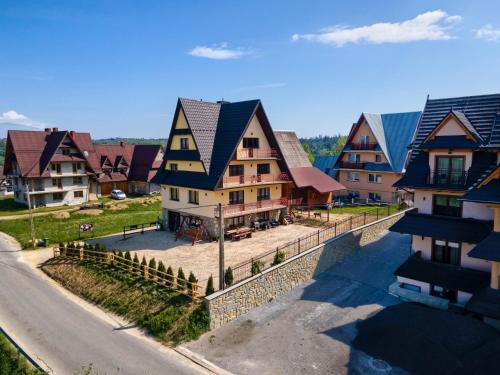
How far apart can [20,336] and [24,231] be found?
22562mm

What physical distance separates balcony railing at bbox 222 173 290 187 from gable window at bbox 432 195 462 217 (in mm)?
15360

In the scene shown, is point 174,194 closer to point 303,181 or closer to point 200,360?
point 303,181

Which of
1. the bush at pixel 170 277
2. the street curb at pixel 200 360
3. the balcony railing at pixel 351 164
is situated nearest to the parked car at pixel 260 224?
the bush at pixel 170 277

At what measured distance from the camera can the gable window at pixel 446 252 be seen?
20031 millimetres

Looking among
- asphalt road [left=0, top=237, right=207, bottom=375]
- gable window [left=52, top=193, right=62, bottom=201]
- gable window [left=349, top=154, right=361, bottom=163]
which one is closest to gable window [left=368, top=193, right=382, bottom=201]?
gable window [left=349, top=154, right=361, bottom=163]

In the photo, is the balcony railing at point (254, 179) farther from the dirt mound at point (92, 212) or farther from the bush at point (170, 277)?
the dirt mound at point (92, 212)

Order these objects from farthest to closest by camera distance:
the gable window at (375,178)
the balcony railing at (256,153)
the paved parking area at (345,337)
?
the gable window at (375,178)
the balcony railing at (256,153)
the paved parking area at (345,337)

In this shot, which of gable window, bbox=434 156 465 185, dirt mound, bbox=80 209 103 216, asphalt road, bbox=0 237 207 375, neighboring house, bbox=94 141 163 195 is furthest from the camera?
neighboring house, bbox=94 141 163 195

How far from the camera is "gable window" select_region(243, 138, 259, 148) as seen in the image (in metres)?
31.7

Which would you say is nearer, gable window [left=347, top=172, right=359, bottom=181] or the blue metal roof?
the blue metal roof

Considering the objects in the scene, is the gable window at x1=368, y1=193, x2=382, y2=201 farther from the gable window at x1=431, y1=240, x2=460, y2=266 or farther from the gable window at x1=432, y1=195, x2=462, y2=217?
the gable window at x1=431, y1=240, x2=460, y2=266

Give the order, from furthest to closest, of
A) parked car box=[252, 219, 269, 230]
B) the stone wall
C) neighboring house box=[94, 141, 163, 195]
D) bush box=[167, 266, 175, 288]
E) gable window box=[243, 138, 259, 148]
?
neighboring house box=[94, 141, 163, 195] → parked car box=[252, 219, 269, 230] → gable window box=[243, 138, 259, 148] → bush box=[167, 266, 175, 288] → the stone wall

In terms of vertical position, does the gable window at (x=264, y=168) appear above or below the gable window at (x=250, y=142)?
below

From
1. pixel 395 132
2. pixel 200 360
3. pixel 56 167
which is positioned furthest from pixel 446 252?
pixel 56 167
